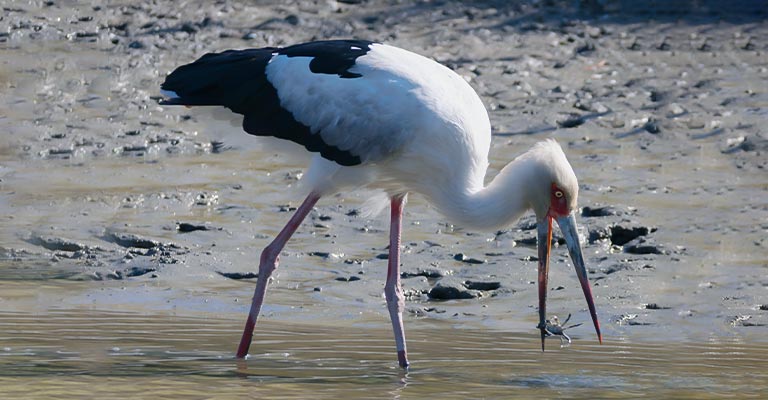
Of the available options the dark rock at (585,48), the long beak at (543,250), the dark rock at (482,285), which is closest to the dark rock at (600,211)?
the dark rock at (482,285)

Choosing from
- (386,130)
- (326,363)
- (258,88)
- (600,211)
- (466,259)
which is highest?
(258,88)

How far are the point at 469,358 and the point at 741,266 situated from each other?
2.29 metres

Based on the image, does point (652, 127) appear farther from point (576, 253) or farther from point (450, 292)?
point (576, 253)

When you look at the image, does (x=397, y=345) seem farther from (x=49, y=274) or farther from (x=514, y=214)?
(x=49, y=274)

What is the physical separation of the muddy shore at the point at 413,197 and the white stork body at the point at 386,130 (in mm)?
378

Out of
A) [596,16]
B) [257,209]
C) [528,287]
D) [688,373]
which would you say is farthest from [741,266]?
[596,16]

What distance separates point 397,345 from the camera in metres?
6.32

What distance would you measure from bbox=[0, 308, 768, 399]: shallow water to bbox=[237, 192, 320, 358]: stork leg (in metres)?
0.10

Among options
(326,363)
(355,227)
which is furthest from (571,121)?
(326,363)

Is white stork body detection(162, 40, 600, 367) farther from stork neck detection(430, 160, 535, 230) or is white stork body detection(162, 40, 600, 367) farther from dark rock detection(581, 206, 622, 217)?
dark rock detection(581, 206, 622, 217)

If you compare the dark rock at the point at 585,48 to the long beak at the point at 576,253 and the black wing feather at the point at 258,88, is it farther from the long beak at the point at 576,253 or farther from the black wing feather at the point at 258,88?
the long beak at the point at 576,253

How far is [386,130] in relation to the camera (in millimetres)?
6355

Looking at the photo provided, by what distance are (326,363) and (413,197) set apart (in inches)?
121

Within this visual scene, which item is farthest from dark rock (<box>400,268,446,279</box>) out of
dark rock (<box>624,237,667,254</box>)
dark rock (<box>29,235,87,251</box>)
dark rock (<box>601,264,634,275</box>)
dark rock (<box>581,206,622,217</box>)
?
dark rock (<box>29,235,87,251</box>)
